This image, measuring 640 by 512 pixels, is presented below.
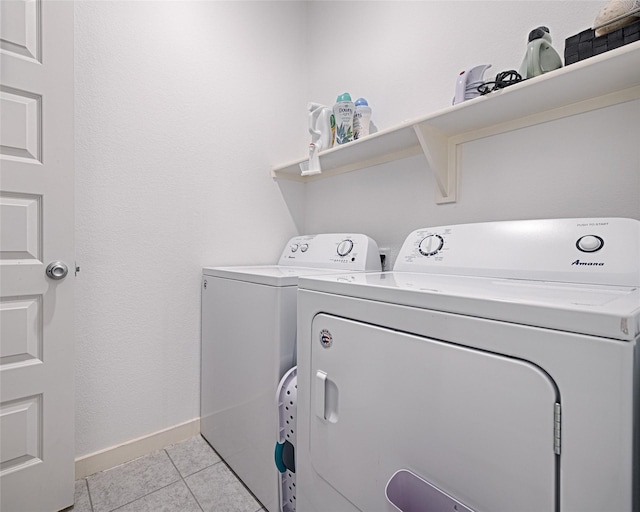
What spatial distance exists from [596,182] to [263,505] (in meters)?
1.64

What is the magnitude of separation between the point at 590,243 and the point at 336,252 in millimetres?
983

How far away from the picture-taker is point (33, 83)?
1167 mm

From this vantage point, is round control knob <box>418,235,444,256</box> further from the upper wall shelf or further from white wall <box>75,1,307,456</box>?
white wall <box>75,1,307,456</box>

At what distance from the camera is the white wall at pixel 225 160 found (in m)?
1.20

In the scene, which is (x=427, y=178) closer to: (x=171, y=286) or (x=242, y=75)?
(x=242, y=75)

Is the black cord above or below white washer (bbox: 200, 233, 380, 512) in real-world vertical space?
above

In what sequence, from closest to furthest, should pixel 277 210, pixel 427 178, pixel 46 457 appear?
pixel 46 457, pixel 427 178, pixel 277 210

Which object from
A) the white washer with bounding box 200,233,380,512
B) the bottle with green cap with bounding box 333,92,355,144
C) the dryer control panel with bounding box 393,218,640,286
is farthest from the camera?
the bottle with green cap with bounding box 333,92,355,144

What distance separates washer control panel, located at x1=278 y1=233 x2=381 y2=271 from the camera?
60.4 inches

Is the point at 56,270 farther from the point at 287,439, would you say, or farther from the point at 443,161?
the point at 443,161

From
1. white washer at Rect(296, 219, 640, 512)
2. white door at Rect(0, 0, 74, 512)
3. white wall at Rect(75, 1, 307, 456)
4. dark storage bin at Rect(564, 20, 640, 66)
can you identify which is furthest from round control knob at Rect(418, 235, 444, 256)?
white door at Rect(0, 0, 74, 512)

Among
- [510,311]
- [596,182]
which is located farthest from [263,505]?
[596,182]

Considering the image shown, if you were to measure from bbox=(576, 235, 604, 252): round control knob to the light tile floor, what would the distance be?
55.0 inches

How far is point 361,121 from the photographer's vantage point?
1645 millimetres
